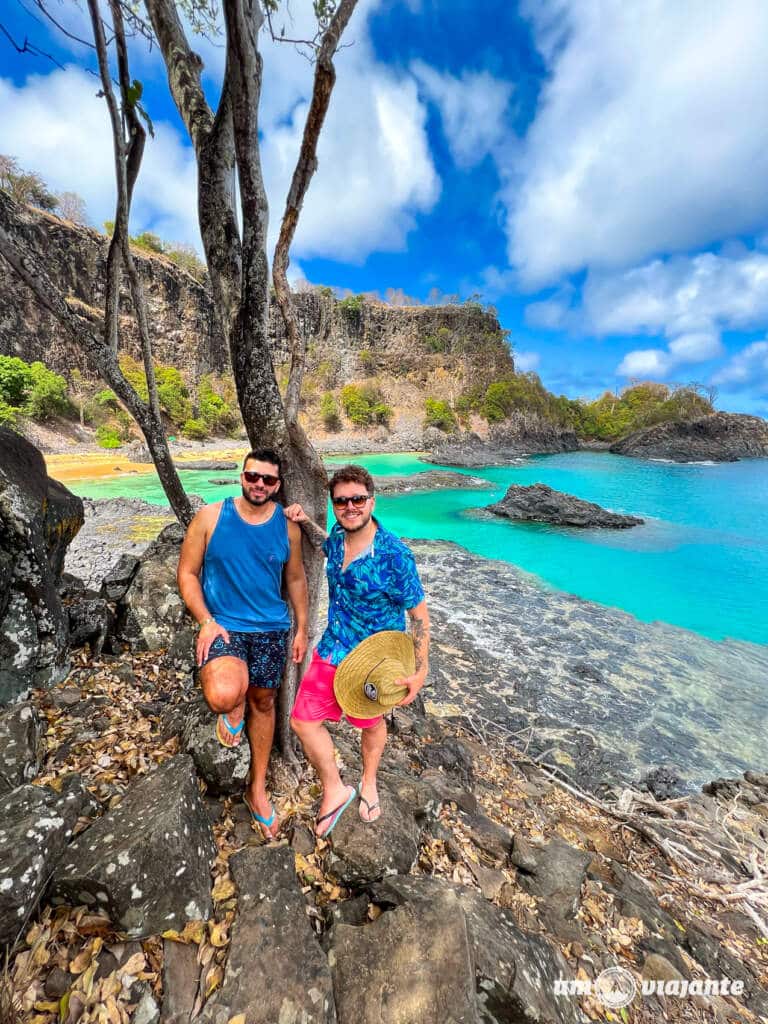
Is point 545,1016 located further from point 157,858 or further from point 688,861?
point 688,861

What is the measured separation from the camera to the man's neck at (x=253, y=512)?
2490 mm

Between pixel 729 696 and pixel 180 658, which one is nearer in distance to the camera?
pixel 180 658

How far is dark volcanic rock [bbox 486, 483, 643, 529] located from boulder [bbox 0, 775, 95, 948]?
78.9 feet

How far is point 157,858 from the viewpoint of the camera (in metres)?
1.81

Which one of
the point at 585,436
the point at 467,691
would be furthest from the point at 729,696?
the point at 585,436

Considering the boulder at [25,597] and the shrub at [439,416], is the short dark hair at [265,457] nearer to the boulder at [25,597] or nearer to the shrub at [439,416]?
the boulder at [25,597]

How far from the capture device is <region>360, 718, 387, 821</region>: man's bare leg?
256 centimetres

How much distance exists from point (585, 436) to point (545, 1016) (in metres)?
86.9

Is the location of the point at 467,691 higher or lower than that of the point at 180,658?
lower

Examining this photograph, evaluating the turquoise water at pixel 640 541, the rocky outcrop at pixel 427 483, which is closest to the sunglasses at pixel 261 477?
the turquoise water at pixel 640 541

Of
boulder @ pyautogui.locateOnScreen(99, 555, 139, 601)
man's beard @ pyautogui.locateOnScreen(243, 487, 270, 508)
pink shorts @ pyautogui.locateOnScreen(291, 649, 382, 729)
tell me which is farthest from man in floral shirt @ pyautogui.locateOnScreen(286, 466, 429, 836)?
boulder @ pyautogui.locateOnScreen(99, 555, 139, 601)

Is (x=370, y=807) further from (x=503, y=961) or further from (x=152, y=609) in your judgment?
(x=152, y=609)

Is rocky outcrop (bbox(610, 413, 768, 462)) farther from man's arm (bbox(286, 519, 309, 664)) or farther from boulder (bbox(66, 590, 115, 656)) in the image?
boulder (bbox(66, 590, 115, 656))

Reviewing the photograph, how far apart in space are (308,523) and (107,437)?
43.2 meters
